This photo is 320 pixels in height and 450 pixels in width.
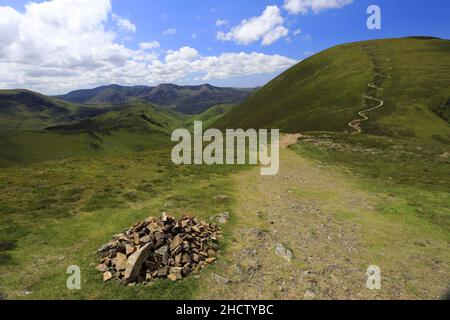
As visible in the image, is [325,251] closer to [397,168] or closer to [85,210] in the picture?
[85,210]

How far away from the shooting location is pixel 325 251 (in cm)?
2017

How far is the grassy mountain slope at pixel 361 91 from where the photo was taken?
84.8 m

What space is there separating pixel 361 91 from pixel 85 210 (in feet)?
366

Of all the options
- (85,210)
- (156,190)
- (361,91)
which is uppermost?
(361,91)

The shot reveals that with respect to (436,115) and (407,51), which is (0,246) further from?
(407,51)

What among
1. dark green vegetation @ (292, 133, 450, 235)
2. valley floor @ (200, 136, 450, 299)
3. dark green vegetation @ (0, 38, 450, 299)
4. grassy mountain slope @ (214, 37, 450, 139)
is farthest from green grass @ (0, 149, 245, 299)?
grassy mountain slope @ (214, 37, 450, 139)

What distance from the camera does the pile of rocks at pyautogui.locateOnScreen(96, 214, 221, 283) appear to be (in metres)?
16.6

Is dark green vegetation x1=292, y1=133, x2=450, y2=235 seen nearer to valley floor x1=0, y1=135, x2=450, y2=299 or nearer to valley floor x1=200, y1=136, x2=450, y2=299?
valley floor x1=0, y1=135, x2=450, y2=299

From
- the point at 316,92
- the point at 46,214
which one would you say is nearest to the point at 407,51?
the point at 316,92

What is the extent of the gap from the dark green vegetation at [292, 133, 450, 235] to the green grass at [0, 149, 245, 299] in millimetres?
15692

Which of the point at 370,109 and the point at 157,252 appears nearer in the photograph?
the point at 157,252

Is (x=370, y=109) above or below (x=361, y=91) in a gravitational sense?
below

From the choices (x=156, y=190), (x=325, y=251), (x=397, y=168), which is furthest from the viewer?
(x=397, y=168)

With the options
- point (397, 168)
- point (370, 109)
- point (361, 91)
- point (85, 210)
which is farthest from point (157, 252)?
point (361, 91)
